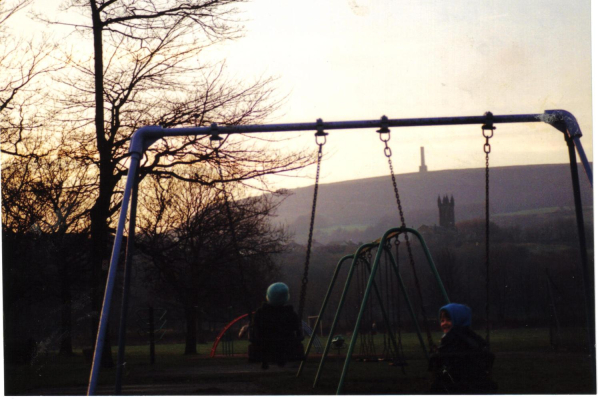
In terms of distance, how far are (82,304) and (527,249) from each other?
20.0 meters

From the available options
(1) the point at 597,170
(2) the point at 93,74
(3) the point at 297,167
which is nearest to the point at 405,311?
(3) the point at 297,167

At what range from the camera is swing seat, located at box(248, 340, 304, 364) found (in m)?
6.11

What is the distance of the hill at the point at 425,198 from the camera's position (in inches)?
833

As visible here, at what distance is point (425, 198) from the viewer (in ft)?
85.5

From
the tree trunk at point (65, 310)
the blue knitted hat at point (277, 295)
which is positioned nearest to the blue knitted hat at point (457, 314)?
the blue knitted hat at point (277, 295)

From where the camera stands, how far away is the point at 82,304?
1364 centimetres

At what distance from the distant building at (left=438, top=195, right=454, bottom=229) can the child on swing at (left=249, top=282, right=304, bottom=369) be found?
60.7 feet

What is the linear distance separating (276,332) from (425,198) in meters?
20.5

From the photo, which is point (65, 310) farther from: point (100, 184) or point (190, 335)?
point (190, 335)

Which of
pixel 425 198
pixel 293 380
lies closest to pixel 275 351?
pixel 293 380

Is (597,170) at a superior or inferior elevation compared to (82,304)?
superior

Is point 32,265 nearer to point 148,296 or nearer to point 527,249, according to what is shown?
point 148,296

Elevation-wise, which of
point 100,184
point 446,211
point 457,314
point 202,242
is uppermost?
point 100,184

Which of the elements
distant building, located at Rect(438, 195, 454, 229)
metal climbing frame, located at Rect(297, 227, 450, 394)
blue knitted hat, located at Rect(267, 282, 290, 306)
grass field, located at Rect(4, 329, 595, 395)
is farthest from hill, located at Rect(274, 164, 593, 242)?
blue knitted hat, located at Rect(267, 282, 290, 306)
